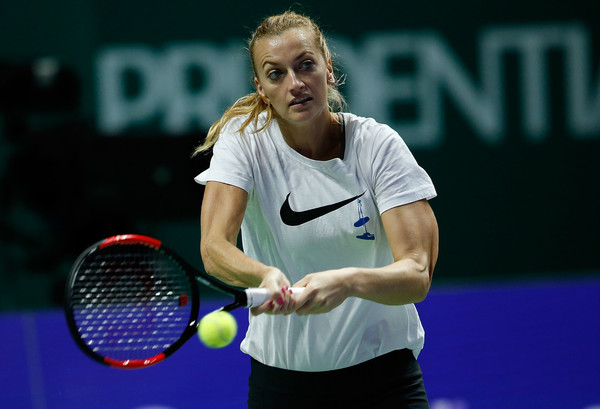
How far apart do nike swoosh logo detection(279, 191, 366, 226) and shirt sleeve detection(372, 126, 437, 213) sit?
0.07 meters

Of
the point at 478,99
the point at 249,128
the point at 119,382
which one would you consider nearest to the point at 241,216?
the point at 249,128

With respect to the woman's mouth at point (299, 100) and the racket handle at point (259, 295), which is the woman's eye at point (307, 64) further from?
the racket handle at point (259, 295)

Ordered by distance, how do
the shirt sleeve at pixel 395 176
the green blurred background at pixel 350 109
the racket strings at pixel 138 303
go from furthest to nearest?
the green blurred background at pixel 350 109, the racket strings at pixel 138 303, the shirt sleeve at pixel 395 176

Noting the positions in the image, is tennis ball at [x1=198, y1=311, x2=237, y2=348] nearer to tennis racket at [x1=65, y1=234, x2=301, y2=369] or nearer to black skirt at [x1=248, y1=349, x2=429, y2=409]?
tennis racket at [x1=65, y1=234, x2=301, y2=369]

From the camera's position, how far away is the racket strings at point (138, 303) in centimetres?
259

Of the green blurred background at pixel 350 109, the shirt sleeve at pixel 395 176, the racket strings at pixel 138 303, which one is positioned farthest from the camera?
the green blurred background at pixel 350 109

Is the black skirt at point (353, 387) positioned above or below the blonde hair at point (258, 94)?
below

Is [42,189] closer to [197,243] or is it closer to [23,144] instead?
[23,144]

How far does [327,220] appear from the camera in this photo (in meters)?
2.53

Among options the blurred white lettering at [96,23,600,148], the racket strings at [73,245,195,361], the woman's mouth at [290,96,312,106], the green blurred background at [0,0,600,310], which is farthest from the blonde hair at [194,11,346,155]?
the blurred white lettering at [96,23,600,148]

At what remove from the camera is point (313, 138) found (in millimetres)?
2621

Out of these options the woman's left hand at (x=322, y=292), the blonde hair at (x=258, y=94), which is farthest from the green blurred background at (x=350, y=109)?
the woman's left hand at (x=322, y=292)

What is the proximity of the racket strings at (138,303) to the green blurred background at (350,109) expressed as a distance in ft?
12.6

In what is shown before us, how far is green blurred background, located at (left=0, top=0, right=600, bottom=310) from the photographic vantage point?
6523 mm
